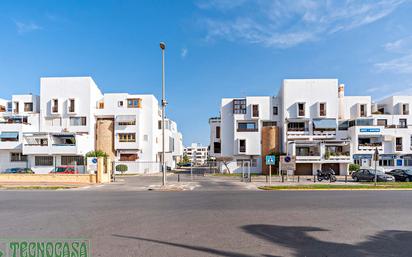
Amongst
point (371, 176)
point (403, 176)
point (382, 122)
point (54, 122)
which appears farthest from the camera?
point (54, 122)

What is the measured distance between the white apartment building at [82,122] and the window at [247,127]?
1659cm

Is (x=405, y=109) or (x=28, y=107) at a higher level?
(x=28, y=107)

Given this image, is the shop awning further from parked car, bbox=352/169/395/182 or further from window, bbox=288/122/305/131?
parked car, bbox=352/169/395/182

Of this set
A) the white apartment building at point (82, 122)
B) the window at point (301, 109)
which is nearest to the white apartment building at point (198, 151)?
the white apartment building at point (82, 122)

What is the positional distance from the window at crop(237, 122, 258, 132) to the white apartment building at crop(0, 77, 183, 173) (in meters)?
16.6

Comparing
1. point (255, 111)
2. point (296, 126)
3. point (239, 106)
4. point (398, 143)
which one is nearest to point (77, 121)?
point (239, 106)

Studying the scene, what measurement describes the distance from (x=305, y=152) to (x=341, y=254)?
33772mm

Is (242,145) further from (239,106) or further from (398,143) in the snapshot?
(398,143)

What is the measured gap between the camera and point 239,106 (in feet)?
135

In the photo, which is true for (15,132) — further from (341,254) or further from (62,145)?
(341,254)

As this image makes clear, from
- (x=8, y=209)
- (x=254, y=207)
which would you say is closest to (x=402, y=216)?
(x=254, y=207)

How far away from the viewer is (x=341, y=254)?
5379 millimetres

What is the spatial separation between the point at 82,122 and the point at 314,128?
42.3 m

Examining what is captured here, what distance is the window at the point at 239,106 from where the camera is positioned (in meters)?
40.8
